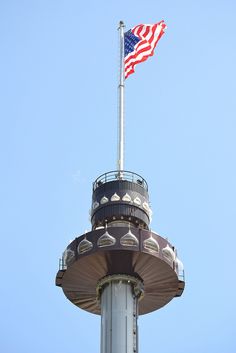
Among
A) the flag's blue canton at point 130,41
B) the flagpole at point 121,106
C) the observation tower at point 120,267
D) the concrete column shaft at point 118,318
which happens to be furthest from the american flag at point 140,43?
the concrete column shaft at point 118,318

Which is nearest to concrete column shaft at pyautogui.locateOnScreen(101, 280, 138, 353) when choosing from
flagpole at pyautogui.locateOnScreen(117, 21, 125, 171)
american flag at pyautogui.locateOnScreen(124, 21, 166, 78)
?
flagpole at pyautogui.locateOnScreen(117, 21, 125, 171)

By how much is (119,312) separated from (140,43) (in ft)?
87.5

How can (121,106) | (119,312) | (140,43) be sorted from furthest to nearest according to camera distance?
(140,43) < (121,106) < (119,312)

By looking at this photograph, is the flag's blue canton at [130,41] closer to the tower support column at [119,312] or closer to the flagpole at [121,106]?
the flagpole at [121,106]

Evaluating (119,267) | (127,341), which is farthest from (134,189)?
(127,341)

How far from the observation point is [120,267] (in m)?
82.8

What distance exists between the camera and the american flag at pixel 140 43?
3634 inches

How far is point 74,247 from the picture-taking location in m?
83.3

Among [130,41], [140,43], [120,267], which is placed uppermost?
[130,41]

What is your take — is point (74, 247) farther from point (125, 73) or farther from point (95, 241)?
point (125, 73)

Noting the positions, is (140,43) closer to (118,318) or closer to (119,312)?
(119,312)

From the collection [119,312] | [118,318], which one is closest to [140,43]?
[119,312]

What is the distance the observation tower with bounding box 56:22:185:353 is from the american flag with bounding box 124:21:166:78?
12.5 metres

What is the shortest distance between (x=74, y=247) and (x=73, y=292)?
16.1 feet
